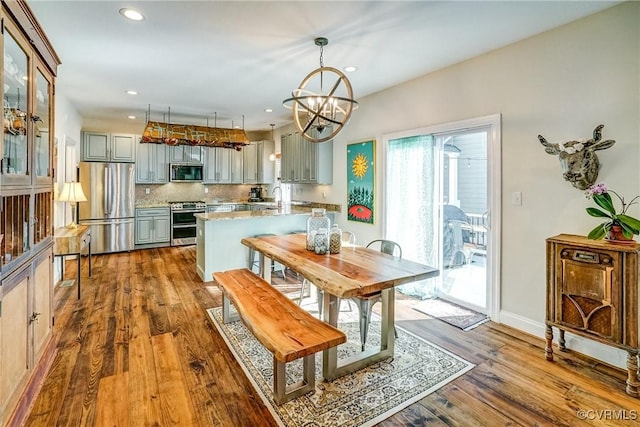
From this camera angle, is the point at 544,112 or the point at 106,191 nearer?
the point at 544,112

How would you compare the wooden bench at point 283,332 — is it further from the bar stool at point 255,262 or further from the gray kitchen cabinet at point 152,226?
the gray kitchen cabinet at point 152,226

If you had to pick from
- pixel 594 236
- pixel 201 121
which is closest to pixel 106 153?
pixel 201 121

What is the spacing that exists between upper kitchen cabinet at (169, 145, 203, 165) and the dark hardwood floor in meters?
4.27

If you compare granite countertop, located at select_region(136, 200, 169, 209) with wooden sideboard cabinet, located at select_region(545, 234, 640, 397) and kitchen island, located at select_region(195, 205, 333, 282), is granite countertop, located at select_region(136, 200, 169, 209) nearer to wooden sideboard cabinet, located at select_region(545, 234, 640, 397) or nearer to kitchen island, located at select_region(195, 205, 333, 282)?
kitchen island, located at select_region(195, 205, 333, 282)

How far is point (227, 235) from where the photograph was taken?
459 centimetres

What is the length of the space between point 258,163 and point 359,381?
6.46 m

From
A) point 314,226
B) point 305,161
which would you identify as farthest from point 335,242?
point 305,161

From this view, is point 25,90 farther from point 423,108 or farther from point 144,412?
point 423,108

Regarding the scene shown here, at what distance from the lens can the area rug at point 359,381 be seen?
1941mm

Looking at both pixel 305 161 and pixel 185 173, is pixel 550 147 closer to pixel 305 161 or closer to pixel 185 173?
pixel 305 161

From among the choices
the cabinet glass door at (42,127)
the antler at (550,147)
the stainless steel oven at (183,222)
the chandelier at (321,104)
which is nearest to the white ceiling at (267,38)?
the chandelier at (321,104)

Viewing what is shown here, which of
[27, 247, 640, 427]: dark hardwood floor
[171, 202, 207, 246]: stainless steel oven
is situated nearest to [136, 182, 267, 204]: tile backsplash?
[171, 202, 207, 246]: stainless steel oven

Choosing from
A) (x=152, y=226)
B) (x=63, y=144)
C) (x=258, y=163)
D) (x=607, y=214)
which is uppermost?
(x=258, y=163)

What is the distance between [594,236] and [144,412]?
3.19 meters
